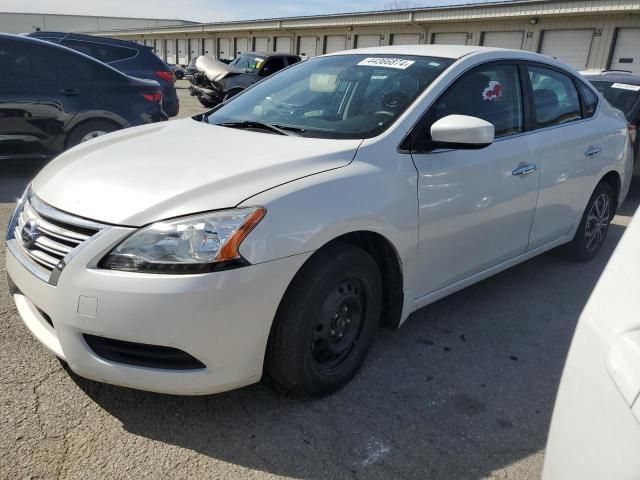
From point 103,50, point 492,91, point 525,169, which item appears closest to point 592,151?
point 525,169

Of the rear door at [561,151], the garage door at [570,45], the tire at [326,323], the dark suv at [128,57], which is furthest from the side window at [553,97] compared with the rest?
the garage door at [570,45]

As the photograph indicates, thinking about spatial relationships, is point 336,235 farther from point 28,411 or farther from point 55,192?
point 28,411

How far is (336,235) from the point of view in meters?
2.38

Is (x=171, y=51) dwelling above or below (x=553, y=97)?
below

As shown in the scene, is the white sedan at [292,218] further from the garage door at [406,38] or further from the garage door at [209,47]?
the garage door at [209,47]

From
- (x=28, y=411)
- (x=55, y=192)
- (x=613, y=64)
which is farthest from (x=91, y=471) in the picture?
(x=613, y=64)

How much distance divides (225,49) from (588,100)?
136 ft

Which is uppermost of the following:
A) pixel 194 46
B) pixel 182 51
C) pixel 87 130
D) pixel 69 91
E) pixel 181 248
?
pixel 181 248

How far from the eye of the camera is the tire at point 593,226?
14.7 ft

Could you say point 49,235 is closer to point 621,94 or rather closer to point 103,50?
point 621,94

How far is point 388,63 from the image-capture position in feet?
11.0

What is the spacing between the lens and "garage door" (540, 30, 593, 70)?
19672mm

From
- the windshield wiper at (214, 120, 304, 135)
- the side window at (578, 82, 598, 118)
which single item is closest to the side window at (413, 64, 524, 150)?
the windshield wiper at (214, 120, 304, 135)

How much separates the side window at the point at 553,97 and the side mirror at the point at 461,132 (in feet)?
3.89
